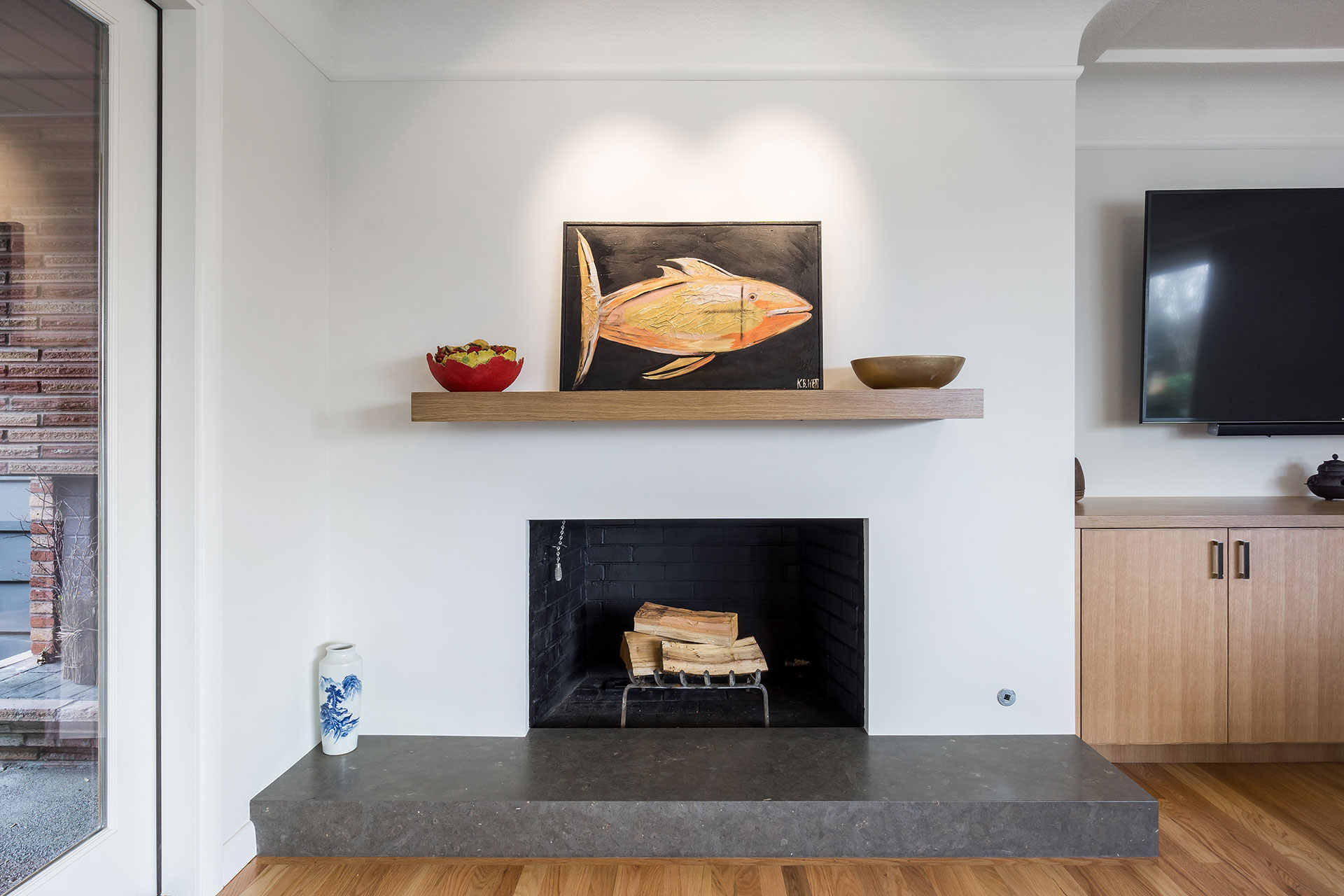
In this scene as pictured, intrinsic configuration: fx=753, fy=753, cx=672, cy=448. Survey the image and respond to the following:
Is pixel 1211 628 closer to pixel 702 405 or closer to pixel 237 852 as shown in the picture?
pixel 702 405

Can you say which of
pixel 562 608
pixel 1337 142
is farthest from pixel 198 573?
pixel 1337 142

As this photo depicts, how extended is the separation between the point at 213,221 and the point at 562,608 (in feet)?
5.25

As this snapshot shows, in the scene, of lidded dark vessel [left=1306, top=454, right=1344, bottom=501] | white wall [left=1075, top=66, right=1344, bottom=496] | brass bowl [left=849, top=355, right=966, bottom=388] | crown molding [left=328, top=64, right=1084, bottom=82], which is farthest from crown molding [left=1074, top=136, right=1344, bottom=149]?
brass bowl [left=849, top=355, right=966, bottom=388]

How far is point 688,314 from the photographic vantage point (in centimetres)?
229

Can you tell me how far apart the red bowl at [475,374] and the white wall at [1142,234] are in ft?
7.50

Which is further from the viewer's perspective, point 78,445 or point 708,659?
point 708,659

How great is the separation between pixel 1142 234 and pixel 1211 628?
1.57 metres

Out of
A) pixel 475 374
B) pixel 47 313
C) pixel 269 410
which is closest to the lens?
pixel 47 313

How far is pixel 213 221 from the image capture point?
1801 millimetres

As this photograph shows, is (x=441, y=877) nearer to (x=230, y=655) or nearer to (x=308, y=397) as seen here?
(x=230, y=655)

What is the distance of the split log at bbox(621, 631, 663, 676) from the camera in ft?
8.67

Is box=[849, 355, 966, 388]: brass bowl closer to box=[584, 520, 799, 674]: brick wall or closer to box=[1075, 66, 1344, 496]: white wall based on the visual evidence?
box=[584, 520, 799, 674]: brick wall

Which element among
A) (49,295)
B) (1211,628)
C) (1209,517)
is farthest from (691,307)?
(1211,628)

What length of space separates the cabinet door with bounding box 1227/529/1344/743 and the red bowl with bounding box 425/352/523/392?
7.71 feet
